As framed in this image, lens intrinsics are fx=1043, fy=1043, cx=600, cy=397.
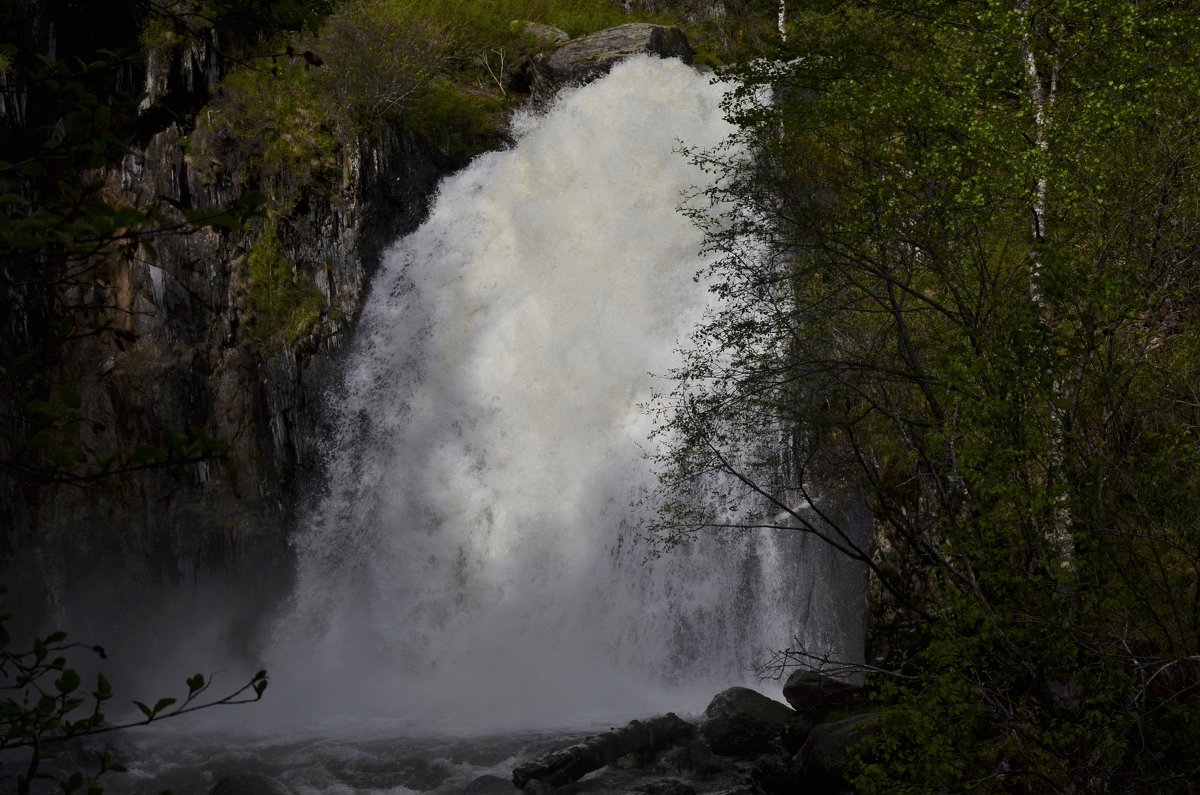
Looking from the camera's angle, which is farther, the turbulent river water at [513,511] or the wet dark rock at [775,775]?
the turbulent river water at [513,511]

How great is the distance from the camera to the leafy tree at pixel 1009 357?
550 cm

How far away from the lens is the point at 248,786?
10.6 metres

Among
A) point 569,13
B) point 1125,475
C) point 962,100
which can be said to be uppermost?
point 569,13

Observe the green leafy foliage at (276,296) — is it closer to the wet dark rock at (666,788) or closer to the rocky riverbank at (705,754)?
the rocky riverbank at (705,754)

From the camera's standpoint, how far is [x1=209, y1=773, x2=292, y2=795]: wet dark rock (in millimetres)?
10469

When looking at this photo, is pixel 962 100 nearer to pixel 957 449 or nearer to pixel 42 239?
pixel 957 449

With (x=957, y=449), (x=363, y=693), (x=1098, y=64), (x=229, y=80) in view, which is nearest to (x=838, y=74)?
(x=1098, y=64)

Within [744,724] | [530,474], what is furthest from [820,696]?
[530,474]

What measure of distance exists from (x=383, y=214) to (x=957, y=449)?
51.9ft

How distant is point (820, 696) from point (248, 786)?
19.6 feet

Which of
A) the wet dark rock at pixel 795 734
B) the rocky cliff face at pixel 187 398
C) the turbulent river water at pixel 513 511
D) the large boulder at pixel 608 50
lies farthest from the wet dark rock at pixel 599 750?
the large boulder at pixel 608 50

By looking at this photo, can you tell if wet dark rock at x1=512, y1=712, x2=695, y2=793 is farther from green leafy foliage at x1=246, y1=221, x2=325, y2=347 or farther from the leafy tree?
green leafy foliage at x1=246, y1=221, x2=325, y2=347

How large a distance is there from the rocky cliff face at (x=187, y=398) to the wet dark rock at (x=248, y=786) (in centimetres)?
597

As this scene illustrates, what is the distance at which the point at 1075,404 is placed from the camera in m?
5.67
